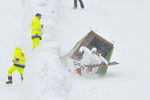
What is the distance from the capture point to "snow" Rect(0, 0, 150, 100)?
37.1 ft

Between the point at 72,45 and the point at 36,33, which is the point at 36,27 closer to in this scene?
the point at 36,33

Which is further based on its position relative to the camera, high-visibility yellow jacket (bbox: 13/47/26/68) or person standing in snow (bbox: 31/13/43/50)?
person standing in snow (bbox: 31/13/43/50)

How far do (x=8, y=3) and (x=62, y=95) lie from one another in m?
14.1

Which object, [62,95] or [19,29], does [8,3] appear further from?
[62,95]

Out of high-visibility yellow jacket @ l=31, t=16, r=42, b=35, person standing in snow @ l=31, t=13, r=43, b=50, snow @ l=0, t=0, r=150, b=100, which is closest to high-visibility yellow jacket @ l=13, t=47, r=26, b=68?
snow @ l=0, t=0, r=150, b=100

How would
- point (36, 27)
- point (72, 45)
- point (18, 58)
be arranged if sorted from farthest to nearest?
point (72, 45)
point (36, 27)
point (18, 58)

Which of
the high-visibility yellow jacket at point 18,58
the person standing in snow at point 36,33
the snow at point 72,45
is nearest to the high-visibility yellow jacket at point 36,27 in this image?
the person standing in snow at point 36,33

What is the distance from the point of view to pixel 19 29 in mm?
20094

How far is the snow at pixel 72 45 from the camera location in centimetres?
1130

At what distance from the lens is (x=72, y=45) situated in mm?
18000

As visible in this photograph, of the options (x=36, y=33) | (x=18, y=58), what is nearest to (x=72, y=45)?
(x=36, y=33)

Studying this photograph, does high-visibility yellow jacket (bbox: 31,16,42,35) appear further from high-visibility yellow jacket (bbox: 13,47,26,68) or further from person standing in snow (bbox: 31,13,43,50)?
high-visibility yellow jacket (bbox: 13,47,26,68)

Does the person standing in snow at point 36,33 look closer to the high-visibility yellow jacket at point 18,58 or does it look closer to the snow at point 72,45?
the snow at point 72,45

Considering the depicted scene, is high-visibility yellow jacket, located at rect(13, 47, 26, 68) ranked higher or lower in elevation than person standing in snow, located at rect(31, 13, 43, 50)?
lower
